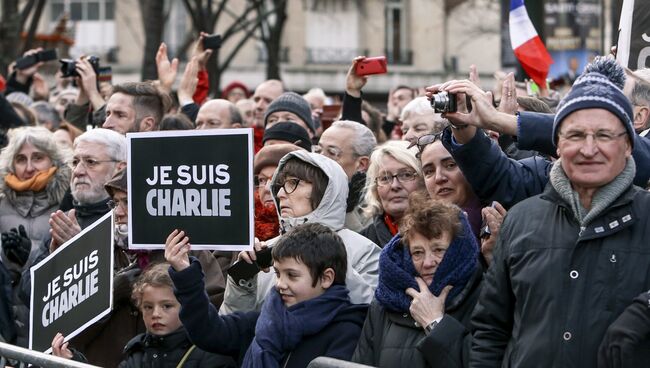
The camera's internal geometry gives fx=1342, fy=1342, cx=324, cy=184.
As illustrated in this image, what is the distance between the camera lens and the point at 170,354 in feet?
20.3

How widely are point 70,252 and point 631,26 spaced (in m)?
3.04

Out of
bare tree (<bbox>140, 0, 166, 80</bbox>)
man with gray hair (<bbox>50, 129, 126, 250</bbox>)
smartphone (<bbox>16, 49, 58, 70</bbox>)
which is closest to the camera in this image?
man with gray hair (<bbox>50, 129, 126, 250</bbox>)

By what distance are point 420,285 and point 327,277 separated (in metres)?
0.57

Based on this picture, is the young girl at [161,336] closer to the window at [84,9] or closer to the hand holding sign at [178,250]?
the hand holding sign at [178,250]

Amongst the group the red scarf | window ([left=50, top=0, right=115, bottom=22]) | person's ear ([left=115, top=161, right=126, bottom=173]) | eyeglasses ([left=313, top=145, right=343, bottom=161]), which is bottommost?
the red scarf

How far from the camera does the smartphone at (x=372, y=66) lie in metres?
8.73

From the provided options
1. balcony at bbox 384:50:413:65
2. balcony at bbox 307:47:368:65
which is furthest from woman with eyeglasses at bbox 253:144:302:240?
balcony at bbox 384:50:413:65

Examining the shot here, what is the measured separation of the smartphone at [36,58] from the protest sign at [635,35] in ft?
21.1

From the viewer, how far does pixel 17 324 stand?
774 centimetres

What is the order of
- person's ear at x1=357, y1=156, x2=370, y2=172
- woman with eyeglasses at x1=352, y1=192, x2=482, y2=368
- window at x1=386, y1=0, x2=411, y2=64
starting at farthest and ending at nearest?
window at x1=386, y1=0, x2=411, y2=64
person's ear at x1=357, y1=156, x2=370, y2=172
woman with eyeglasses at x1=352, y1=192, x2=482, y2=368

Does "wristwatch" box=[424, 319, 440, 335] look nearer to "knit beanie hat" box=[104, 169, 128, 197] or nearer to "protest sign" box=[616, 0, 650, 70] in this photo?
"protest sign" box=[616, 0, 650, 70]

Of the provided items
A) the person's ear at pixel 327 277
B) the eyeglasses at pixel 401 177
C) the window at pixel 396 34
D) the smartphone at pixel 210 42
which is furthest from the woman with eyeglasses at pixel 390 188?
the window at pixel 396 34

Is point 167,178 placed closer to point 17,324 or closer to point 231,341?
point 231,341

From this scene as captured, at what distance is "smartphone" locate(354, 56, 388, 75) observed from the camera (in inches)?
344
